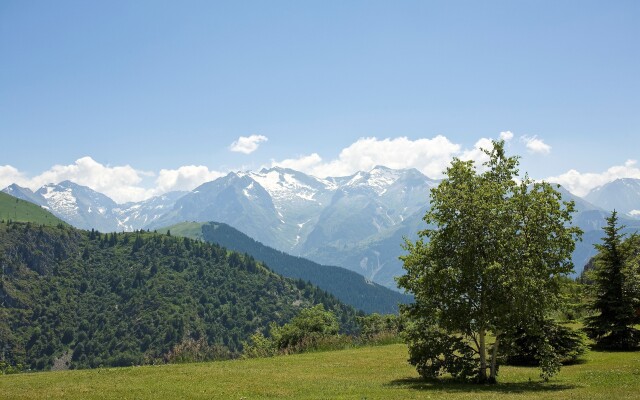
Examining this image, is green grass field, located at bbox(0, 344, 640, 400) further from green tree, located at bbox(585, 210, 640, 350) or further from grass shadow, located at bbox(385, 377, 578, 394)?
green tree, located at bbox(585, 210, 640, 350)

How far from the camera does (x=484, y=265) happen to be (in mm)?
27484

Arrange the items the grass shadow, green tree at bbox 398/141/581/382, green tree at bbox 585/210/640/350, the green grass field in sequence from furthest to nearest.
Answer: green tree at bbox 585/210/640/350 → green tree at bbox 398/141/581/382 → the grass shadow → the green grass field

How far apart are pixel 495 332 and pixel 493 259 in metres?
4.22

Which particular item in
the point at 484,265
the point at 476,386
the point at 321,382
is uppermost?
the point at 484,265

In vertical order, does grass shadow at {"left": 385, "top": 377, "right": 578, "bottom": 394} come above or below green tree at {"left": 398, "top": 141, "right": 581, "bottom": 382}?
below

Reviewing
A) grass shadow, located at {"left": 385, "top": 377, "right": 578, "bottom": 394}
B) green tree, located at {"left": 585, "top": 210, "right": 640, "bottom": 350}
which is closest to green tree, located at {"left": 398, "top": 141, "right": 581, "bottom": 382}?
grass shadow, located at {"left": 385, "top": 377, "right": 578, "bottom": 394}

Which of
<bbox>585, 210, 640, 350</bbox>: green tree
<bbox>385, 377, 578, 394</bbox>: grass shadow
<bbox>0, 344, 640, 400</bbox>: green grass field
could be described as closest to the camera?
<bbox>0, 344, 640, 400</bbox>: green grass field

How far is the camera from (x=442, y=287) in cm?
2859

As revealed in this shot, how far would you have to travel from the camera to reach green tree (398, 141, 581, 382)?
89.7 ft

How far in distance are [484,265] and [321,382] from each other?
11.9 meters

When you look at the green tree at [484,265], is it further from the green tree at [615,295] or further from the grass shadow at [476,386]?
the green tree at [615,295]

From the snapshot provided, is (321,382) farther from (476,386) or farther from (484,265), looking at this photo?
(484,265)

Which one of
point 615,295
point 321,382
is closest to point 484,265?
point 321,382

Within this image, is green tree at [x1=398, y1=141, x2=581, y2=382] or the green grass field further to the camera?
green tree at [x1=398, y1=141, x2=581, y2=382]
